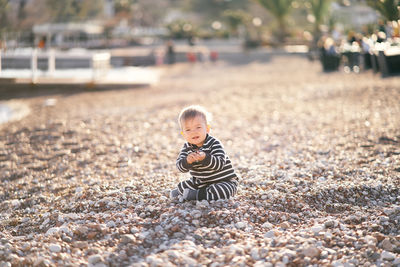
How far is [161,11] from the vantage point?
82.2 meters

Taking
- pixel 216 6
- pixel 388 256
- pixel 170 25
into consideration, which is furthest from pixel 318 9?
pixel 216 6

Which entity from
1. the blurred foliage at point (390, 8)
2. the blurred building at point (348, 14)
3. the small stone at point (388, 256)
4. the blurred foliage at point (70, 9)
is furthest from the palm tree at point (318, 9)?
the small stone at point (388, 256)

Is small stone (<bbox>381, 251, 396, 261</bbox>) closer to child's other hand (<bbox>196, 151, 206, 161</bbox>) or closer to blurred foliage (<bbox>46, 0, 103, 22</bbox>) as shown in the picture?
child's other hand (<bbox>196, 151, 206, 161</bbox>)

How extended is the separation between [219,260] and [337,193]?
1.80 metres

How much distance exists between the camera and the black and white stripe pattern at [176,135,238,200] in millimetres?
4027

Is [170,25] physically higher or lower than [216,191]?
higher

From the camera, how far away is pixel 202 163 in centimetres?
398

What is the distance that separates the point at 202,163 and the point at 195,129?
0.28 m

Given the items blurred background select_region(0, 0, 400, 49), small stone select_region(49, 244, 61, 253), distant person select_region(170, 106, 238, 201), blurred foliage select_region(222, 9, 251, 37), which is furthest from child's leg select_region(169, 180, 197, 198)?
blurred foliage select_region(222, 9, 251, 37)

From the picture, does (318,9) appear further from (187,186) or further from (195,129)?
(195,129)

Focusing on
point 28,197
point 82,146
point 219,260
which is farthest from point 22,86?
point 219,260

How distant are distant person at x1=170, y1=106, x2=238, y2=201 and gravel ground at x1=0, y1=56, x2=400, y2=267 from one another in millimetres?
129

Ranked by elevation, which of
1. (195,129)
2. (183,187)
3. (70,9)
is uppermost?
(70,9)

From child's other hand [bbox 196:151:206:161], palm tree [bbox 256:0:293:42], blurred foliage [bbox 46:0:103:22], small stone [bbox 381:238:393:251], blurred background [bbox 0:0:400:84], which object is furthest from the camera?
palm tree [bbox 256:0:293:42]
